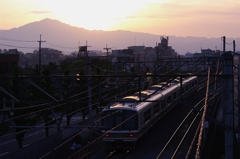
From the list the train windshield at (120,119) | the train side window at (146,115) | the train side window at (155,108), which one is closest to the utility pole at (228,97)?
the train windshield at (120,119)

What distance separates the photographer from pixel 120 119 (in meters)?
11.7

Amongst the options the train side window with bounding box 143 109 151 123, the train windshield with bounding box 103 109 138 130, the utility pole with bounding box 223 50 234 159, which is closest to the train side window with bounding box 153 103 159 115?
the train side window with bounding box 143 109 151 123

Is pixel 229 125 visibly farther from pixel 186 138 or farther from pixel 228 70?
pixel 186 138

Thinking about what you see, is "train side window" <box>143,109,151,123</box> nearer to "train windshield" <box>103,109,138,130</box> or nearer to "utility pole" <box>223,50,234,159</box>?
"train windshield" <box>103,109,138,130</box>

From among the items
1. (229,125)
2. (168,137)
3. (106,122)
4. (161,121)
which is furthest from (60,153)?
(229,125)

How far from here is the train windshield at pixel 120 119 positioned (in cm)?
1159

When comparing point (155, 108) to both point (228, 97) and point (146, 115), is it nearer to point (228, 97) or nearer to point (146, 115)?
point (146, 115)

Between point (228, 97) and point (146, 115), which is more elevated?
point (228, 97)

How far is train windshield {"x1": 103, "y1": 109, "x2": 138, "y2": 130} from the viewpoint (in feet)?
38.0

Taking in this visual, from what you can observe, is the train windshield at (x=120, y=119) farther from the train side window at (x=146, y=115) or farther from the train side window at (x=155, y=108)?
the train side window at (x=155, y=108)

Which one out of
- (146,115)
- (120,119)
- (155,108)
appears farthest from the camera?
(155,108)

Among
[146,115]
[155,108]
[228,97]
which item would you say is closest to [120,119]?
[146,115]

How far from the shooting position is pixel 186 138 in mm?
12586

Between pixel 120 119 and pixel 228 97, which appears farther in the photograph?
pixel 120 119
